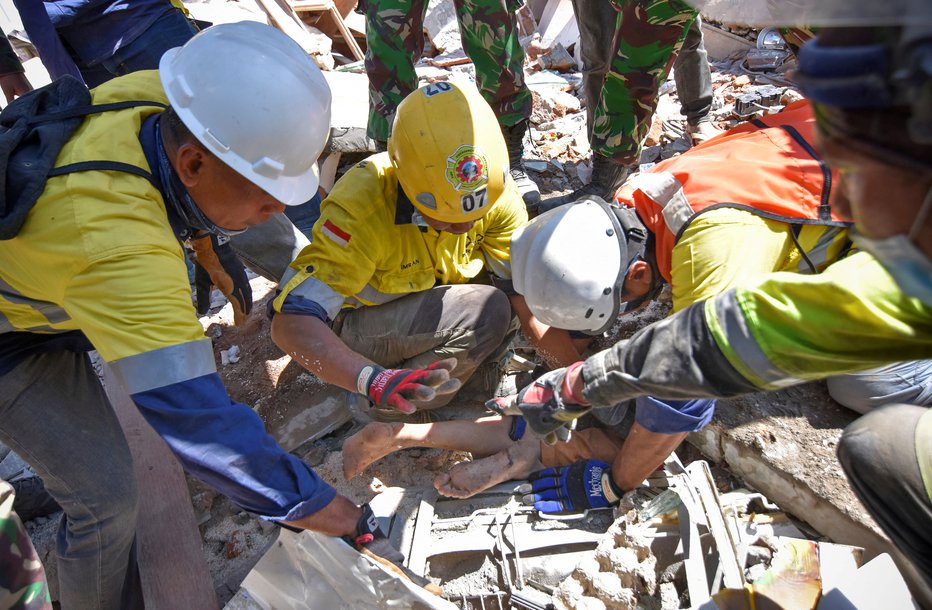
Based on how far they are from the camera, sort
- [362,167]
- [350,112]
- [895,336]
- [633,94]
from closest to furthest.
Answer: [895,336], [362,167], [633,94], [350,112]

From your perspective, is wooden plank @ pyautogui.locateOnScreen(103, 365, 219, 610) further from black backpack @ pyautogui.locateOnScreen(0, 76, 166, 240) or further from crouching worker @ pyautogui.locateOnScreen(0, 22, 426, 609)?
black backpack @ pyautogui.locateOnScreen(0, 76, 166, 240)


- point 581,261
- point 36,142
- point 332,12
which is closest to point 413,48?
point 581,261

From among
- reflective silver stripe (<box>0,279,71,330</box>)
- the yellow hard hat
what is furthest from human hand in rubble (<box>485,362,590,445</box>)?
reflective silver stripe (<box>0,279,71,330</box>)

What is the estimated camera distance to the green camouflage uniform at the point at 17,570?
6.20 ft

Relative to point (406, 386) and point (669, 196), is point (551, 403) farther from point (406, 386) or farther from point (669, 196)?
point (669, 196)

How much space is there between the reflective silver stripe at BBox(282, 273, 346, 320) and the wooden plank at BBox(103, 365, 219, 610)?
105 centimetres

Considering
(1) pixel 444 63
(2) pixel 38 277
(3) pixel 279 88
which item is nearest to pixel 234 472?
(2) pixel 38 277

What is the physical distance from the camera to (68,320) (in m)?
1.86

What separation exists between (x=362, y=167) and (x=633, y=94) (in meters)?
1.72

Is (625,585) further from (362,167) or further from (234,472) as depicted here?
(362,167)

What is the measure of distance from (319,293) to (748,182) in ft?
5.40

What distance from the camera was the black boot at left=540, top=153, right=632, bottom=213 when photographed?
12.3ft

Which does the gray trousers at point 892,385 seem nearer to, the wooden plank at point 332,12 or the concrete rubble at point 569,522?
the concrete rubble at point 569,522

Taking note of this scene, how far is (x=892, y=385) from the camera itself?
2311 mm
